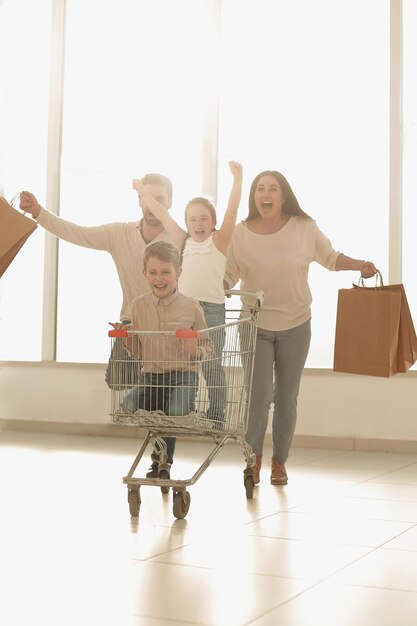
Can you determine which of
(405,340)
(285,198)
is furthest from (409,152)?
(405,340)

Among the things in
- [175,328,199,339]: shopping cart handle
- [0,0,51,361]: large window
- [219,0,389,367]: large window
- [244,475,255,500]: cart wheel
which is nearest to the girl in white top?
[244,475,255,500]: cart wheel

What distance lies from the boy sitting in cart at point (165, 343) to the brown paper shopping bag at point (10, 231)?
1164 millimetres

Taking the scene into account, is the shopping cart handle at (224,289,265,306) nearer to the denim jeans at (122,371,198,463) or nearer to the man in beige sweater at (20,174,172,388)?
the man in beige sweater at (20,174,172,388)

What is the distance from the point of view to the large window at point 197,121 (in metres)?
6.36

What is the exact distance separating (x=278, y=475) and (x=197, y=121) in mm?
3190

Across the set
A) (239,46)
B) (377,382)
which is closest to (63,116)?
(239,46)

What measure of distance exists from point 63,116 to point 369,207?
244 cm

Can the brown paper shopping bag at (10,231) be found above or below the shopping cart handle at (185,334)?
above

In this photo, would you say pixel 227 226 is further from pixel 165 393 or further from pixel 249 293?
pixel 165 393

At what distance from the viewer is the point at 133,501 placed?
3508mm

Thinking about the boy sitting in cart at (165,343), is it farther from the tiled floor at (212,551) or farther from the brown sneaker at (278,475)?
the brown sneaker at (278,475)

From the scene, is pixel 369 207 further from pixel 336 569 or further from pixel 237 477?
pixel 336 569

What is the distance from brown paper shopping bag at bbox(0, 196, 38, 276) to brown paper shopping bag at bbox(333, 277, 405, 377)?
2.21m

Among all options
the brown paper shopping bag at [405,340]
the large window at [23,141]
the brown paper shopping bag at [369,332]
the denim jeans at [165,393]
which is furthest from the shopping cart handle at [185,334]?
the large window at [23,141]
